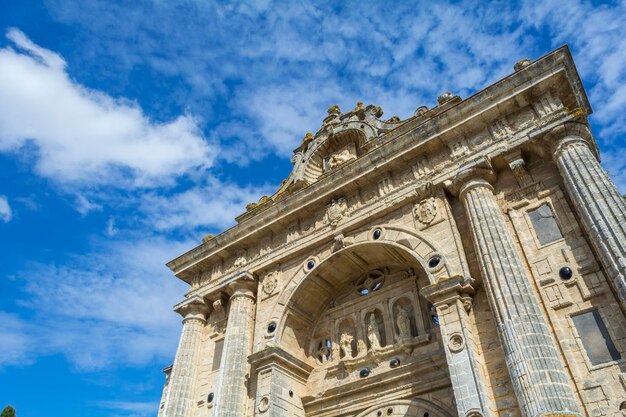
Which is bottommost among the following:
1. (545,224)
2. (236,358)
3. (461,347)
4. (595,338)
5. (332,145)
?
(595,338)

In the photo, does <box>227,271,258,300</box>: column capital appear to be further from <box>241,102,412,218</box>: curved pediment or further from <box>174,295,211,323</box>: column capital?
<box>241,102,412,218</box>: curved pediment

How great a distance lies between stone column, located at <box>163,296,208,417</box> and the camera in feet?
50.8

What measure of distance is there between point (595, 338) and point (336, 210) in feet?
28.7

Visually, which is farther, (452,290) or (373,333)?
(373,333)

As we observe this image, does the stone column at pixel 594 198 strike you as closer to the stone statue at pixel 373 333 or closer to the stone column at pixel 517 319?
the stone column at pixel 517 319

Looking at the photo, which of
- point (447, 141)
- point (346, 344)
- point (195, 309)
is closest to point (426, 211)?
point (447, 141)

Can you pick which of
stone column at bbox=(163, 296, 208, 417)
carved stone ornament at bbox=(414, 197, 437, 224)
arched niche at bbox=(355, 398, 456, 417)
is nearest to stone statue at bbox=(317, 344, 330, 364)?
arched niche at bbox=(355, 398, 456, 417)

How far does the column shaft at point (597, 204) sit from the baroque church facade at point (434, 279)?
4cm

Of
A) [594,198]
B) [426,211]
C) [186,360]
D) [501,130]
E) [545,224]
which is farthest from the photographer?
[186,360]

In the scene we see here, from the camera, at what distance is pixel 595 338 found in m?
9.59

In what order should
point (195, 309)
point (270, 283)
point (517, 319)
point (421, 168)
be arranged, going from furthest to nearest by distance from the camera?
1. point (195, 309)
2. point (270, 283)
3. point (421, 168)
4. point (517, 319)

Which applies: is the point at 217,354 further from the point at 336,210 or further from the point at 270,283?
the point at 336,210

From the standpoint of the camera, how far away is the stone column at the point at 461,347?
9820 mm

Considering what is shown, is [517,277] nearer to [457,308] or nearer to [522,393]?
[457,308]
